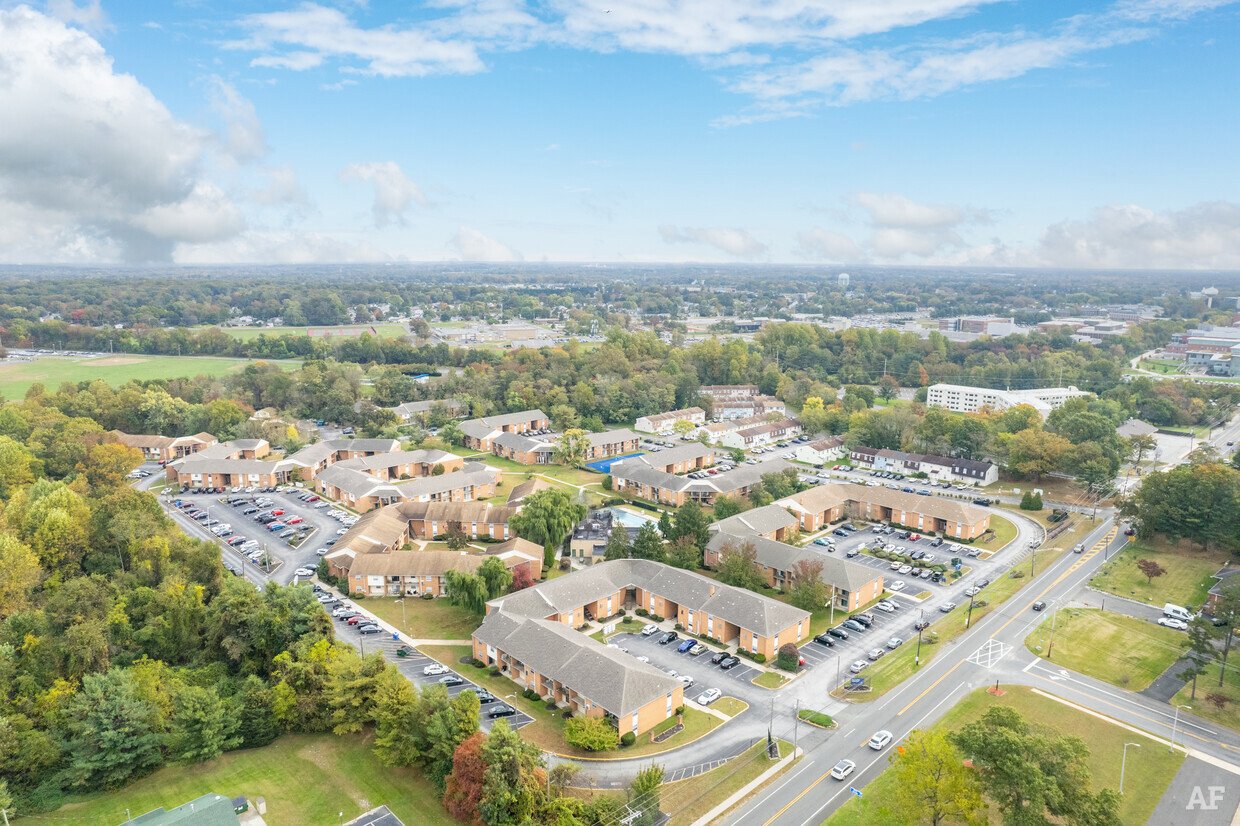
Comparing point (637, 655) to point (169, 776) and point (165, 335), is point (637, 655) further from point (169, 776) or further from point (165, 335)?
point (165, 335)

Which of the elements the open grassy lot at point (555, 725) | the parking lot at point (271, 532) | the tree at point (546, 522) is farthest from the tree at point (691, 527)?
the parking lot at point (271, 532)

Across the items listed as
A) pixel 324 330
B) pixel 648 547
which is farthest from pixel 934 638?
pixel 324 330

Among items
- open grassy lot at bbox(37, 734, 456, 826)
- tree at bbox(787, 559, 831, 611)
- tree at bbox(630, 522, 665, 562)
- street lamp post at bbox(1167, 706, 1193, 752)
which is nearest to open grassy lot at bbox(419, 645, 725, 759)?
open grassy lot at bbox(37, 734, 456, 826)

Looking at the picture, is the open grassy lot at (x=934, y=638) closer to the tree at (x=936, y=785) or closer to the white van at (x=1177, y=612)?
the white van at (x=1177, y=612)

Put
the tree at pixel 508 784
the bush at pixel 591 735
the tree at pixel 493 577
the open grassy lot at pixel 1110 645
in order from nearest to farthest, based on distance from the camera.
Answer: the tree at pixel 508 784, the bush at pixel 591 735, the open grassy lot at pixel 1110 645, the tree at pixel 493 577

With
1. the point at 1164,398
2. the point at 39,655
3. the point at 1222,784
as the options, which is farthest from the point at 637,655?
the point at 1164,398

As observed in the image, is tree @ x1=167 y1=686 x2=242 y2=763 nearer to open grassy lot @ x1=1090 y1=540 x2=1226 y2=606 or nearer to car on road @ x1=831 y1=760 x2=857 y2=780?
car on road @ x1=831 y1=760 x2=857 y2=780
